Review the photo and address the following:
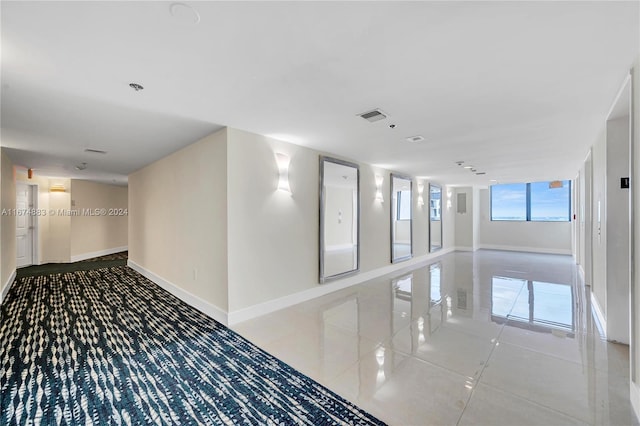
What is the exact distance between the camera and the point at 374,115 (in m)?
2.87

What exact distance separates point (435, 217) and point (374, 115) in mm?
6857

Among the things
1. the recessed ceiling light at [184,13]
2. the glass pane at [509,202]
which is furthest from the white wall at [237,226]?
the glass pane at [509,202]

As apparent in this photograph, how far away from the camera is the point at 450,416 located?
69.7 inches

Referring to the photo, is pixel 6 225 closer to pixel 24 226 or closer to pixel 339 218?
pixel 24 226

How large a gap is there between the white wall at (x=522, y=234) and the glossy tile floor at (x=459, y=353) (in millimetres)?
5629

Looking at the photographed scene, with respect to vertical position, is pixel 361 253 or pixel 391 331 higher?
pixel 361 253

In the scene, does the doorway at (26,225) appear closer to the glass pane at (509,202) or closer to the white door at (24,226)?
the white door at (24,226)

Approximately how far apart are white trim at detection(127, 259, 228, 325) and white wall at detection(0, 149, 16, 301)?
79.2 inches

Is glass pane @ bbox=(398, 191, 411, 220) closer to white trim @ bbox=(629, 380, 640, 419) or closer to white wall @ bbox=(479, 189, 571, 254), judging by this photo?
white trim @ bbox=(629, 380, 640, 419)

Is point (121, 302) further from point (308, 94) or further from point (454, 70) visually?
point (454, 70)

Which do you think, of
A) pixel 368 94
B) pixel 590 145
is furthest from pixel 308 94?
pixel 590 145

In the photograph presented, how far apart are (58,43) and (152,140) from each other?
2.29 meters

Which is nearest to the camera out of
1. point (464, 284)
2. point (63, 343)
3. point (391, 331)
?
point (63, 343)

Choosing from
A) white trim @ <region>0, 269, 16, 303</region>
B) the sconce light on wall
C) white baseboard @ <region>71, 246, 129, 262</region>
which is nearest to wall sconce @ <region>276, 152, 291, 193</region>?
white trim @ <region>0, 269, 16, 303</region>
